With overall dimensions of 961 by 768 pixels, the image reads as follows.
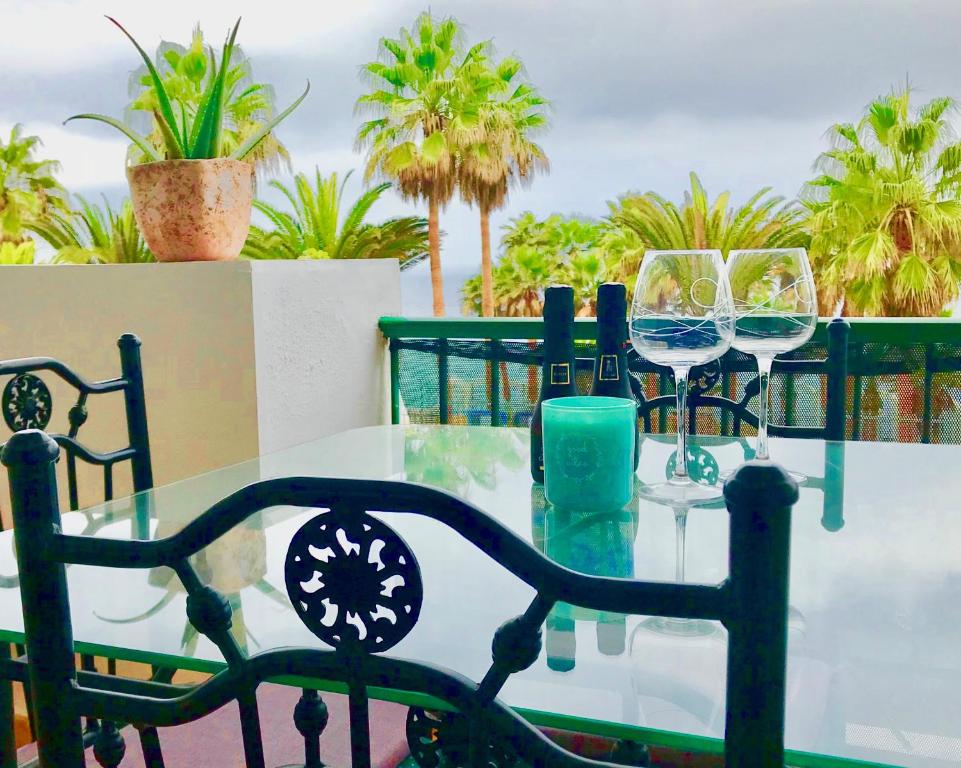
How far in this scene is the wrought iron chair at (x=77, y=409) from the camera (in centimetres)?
137

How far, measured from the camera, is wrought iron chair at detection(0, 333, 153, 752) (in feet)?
4.50

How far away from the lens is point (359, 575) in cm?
49

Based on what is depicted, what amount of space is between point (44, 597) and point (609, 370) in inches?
33.8

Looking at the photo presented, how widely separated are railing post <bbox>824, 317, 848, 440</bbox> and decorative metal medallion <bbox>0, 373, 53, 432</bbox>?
52.8 inches

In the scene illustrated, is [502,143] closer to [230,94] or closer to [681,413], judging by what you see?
[230,94]

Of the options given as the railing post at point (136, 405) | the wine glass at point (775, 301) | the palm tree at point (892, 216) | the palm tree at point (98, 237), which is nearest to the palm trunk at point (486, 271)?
the palm tree at point (892, 216)

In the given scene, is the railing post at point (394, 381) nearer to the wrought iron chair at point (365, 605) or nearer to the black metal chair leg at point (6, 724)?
the black metal chair leg at point (6, 724)

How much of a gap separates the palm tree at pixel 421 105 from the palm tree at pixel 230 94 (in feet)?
7.90

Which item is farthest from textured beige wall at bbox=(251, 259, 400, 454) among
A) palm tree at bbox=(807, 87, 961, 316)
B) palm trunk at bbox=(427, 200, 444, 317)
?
palm trunk at bbox=(427, 200, 444, 317)

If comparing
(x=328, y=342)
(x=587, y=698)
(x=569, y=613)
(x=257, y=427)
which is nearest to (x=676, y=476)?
(x=569, y=613)

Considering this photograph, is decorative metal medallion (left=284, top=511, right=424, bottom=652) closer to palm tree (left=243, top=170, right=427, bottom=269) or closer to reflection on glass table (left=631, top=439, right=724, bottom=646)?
reflection on glass table (left=631, top=439, right=724, bottom=646)

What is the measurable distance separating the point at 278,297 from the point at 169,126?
0.55 meters

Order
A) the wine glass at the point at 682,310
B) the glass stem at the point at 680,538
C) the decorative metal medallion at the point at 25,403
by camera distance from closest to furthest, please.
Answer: the glass stem at the point at 680,538
the wine glass at the point at 682,310
the decorative metal medallion at the point at 25,403

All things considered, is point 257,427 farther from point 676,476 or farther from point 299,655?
point 299,655
